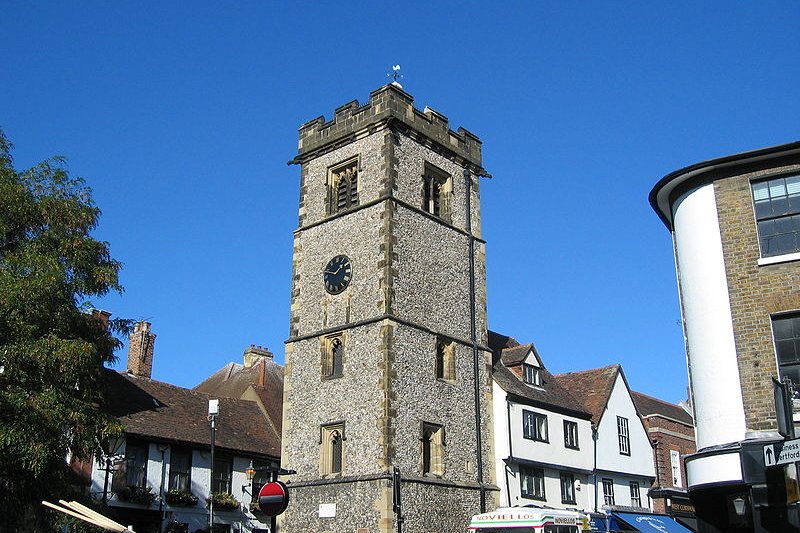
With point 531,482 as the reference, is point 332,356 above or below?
above

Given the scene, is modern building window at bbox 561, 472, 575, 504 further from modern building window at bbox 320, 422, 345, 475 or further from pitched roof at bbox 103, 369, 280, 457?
pitched roof at bbox 103, 369, 280, 457

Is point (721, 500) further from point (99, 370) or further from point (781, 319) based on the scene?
point (99, 370)

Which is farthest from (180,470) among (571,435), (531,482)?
(571,435)

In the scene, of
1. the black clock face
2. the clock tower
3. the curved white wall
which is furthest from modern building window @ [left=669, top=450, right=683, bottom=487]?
the curved white wall

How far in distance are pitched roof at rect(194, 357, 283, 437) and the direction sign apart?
83.0 ft

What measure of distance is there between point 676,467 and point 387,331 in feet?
63.1

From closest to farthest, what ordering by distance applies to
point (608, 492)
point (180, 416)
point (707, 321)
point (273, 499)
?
1. point (273, 499)
2. point (707, 321)
3. point (180, 416)
4. point (608, 492)

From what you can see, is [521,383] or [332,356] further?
[521,383]

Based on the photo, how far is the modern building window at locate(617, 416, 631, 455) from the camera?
113ft

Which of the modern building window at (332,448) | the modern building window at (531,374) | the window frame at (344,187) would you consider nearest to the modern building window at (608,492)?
the modern building window at (531,374)

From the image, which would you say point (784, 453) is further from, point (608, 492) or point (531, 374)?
point (608, 492)

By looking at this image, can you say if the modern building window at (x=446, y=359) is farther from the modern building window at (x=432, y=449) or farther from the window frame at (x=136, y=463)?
the window frame at (x=136, y=463)

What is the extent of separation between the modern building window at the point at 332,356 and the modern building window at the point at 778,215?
48.1 ft

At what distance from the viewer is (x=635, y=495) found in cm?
3444
